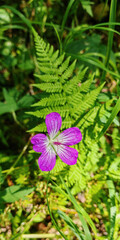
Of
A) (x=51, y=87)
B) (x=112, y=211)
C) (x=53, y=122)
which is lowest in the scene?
(x=112, y=211)

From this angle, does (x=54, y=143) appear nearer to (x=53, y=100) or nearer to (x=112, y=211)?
(x=53, y=100)

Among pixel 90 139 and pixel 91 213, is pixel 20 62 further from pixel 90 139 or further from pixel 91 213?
pixel 91 213

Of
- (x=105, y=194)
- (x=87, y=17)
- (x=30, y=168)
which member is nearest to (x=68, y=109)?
(x=30, y=168)

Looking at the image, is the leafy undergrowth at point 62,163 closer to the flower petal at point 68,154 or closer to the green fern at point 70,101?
the green fern at point 70,101

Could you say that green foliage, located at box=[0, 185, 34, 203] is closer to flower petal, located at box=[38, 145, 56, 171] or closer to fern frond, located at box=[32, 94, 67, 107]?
flower petal, located at box=[38, 145, 56, 171]

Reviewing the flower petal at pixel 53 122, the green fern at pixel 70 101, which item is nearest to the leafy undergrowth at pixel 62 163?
the green fern at pixel 70 101

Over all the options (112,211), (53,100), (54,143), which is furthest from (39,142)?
(112,211)

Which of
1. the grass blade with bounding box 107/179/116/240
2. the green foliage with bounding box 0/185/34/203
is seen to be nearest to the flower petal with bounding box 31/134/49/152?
the green foliage with bounding box 0/185/34/203

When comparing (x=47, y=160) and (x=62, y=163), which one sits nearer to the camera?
(x=47, y=160)
